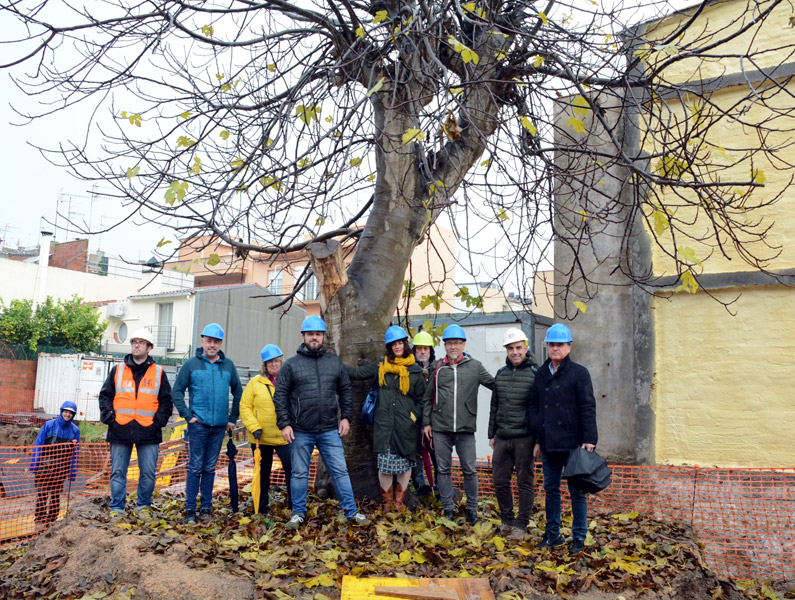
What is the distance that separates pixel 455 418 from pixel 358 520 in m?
1.36

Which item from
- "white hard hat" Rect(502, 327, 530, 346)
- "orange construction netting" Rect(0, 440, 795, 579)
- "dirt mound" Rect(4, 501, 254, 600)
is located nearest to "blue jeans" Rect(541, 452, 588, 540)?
"white hard hat" Rect(502, 327, 530, 346)

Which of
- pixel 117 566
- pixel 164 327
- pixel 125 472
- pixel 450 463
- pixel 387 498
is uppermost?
pixel 164 327

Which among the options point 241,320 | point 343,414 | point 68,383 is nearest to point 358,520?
point 343,414

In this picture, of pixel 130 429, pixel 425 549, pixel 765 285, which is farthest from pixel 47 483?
pixel 765 285

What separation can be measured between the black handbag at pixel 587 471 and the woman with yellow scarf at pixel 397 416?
1742 millimetres

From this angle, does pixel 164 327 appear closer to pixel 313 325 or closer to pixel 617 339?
pixel 617 339

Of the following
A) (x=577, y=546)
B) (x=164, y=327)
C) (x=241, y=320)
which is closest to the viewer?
(x=577, y=546)

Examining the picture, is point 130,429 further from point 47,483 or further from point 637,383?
point 637,383

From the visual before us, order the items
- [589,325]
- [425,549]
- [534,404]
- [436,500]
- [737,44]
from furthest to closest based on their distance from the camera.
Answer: [589,325] → [737,44] → [436,500] → [534,404] → [425,549]

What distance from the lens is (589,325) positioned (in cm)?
1002

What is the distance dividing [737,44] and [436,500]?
7.55 m

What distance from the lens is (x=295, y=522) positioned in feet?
20.5

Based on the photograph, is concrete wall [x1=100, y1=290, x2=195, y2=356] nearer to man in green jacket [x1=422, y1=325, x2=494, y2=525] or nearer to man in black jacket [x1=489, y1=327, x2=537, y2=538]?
man in green jacket [x1=422, y1=325, x2=494, y2=525]

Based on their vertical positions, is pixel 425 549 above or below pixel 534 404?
below
